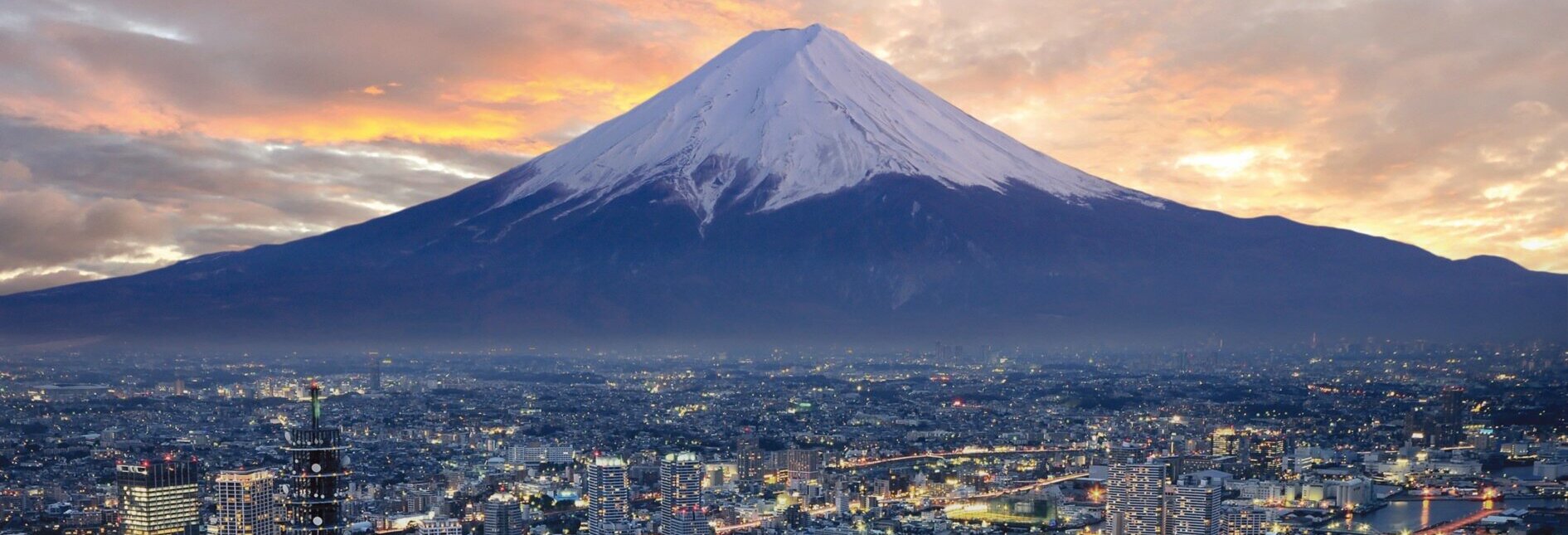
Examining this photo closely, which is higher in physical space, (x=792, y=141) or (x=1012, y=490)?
(x=792, y=141)

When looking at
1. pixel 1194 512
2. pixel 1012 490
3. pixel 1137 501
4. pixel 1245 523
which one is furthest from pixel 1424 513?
pixel 1012 490

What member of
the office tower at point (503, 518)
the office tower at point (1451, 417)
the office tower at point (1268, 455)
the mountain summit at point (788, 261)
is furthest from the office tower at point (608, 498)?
the mountain summit at point (788, 261)

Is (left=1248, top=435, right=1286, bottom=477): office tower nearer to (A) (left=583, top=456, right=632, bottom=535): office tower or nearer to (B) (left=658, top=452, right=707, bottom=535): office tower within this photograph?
(B) (left=658, top=452, right=707, bottom=535): office tower

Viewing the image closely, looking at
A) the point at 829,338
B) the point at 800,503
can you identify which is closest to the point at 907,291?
the point at 829,338

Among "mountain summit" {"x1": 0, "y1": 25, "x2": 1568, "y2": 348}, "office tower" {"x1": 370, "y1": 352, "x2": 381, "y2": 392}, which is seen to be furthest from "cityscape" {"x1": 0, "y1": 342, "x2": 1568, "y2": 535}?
"mountain summit" {"x1": 0, "y1": 25, "x2": 1568, "y2": 348}

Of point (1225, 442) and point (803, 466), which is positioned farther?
point (1225, 442)

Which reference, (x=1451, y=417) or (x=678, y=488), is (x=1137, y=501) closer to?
(x=678, y=488)
